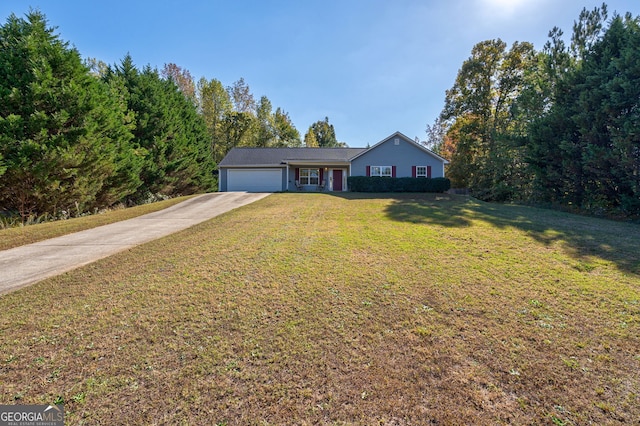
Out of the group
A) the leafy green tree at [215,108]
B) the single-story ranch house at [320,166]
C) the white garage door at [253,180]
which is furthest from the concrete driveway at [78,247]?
the leafy green tree at [215,108]

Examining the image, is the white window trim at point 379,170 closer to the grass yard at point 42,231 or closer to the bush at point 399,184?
the bush at point 399,184

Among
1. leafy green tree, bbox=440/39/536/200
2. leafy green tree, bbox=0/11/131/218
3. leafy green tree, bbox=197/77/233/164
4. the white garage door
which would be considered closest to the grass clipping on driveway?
leafy green tree, bbox=0/11/131/218

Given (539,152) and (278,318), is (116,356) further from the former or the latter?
(539,152)

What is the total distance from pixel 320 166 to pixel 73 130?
15059 millimetres

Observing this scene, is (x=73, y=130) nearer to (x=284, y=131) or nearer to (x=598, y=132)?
(x=598, y=132)

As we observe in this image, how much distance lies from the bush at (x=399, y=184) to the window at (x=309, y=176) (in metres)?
4.04

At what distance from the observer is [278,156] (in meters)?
23.2

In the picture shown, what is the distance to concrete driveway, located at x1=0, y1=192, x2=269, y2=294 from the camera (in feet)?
15.3

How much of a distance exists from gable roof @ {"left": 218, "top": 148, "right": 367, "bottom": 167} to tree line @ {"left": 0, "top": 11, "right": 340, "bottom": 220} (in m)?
4.30

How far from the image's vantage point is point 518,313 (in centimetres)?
335

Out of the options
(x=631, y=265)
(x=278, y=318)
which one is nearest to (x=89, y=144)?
(x=278, y=318)

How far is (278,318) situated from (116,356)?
157 cm

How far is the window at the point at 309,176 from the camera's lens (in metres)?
22.3

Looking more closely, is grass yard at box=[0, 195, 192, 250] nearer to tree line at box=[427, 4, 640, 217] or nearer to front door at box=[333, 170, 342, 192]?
front door at box=[333, 170, 342, 192]
